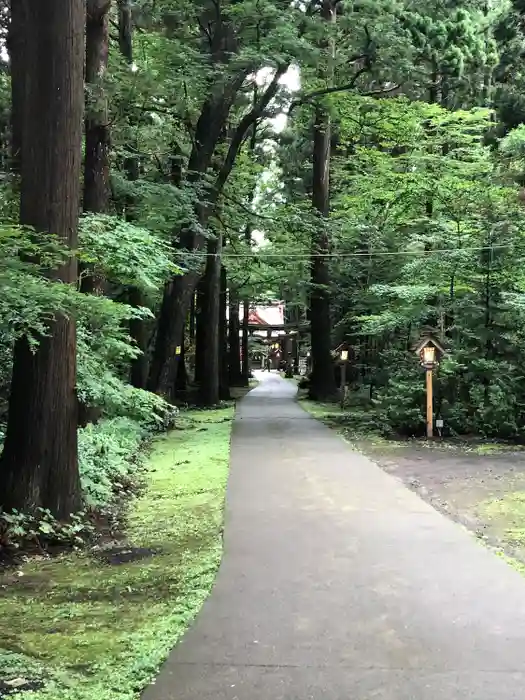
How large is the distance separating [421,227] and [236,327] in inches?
833

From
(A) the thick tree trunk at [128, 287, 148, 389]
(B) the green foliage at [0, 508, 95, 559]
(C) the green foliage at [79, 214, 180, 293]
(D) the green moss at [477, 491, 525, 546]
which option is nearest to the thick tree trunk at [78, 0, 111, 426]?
(C) the green foliage at [79, 214, 180, 293]

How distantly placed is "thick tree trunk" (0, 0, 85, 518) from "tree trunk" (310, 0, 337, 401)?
1723cm

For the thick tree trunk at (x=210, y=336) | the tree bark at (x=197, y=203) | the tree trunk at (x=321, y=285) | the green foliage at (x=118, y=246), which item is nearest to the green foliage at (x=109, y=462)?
the green foliage at (x=118, y=246)

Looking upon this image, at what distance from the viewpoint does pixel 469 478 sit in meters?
10.6

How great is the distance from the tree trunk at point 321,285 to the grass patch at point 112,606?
692 inches

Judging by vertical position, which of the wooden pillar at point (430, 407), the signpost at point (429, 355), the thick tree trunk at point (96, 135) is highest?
the thick tree trunk at point (96, 135)

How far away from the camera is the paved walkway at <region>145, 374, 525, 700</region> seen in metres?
3.64

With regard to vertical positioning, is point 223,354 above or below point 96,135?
below

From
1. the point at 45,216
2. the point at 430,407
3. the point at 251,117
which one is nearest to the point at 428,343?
the point at 430,407

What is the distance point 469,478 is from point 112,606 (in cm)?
704

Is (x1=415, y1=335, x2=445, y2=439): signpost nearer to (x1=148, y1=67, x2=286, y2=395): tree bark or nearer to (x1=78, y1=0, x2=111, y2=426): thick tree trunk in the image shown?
(x1=148, y1=67, x2=286, y2=395): tree bark

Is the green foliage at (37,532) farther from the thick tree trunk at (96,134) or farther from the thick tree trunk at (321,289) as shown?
the thick tree trunk at (321,289)

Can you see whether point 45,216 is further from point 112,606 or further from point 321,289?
point 321,289

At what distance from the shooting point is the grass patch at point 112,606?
3729mm
